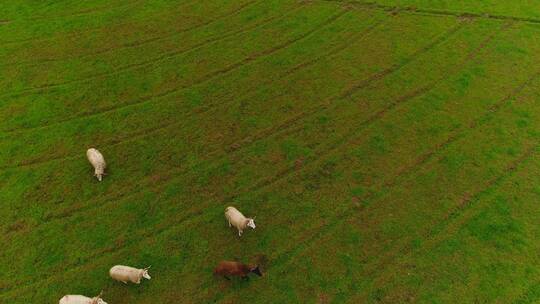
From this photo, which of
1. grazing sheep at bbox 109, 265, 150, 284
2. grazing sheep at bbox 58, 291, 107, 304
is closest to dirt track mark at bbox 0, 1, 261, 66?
grazing sheep at bbox 109, 265, 150, 284

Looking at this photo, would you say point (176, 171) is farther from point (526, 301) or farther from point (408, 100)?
point (526, 301)

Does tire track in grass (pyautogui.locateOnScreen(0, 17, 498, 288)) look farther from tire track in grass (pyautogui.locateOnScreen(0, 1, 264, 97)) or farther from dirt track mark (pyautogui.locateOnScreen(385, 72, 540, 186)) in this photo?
tire track in grass (pyautogui.locateOnScreen(0, 1, 264, 97))

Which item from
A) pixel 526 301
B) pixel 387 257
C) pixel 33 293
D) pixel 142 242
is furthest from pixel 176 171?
pixel 526 301

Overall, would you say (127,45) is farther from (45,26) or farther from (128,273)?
(128,273)

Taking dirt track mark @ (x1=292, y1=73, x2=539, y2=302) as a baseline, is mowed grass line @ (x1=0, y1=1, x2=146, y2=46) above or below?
above

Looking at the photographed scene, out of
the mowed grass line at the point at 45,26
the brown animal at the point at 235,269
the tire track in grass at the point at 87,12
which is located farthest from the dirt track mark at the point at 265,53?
the brown animal at the point at 235,269

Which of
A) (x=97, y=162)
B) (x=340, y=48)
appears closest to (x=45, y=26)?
(x=97, y=162)
